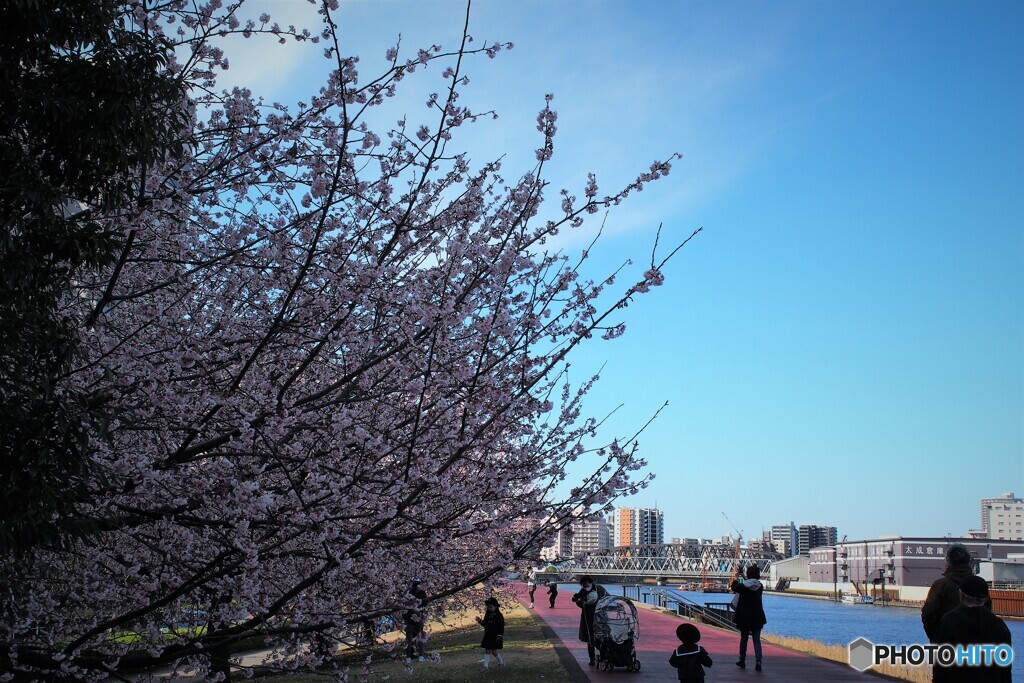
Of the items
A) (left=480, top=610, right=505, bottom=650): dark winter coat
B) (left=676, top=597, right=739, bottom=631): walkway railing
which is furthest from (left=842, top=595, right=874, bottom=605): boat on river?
(left=480, top=610, right=505, bottom=650): dark winter coat

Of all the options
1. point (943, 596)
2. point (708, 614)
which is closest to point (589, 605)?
point (943, 596)

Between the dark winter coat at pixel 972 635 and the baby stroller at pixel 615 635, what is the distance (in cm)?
795

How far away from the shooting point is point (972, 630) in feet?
22.0

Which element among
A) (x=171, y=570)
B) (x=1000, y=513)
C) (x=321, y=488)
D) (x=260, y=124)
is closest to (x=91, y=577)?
(x=171, y=570)

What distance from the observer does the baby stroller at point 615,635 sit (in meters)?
14.4

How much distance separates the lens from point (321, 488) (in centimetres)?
590

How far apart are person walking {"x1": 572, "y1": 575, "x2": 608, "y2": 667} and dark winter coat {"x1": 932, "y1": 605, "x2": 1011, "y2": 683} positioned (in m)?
9.00

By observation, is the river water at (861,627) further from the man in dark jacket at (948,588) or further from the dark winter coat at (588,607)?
the man in dark jacket at (948,588)

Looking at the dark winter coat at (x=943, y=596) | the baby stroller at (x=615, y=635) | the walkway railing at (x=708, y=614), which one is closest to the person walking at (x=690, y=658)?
the dark winter coat at (x=943, y=596)

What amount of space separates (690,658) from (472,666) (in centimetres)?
741

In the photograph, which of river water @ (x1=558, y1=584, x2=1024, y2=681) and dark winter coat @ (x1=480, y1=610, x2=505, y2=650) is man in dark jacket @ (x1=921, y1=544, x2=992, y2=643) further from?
river water @ (x1=558, y1=584, x2=1024, y2=681)

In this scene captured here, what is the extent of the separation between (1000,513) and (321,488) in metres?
221

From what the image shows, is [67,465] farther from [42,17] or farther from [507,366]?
[507,366]

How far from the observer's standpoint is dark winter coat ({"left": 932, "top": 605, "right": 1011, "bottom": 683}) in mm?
6484
